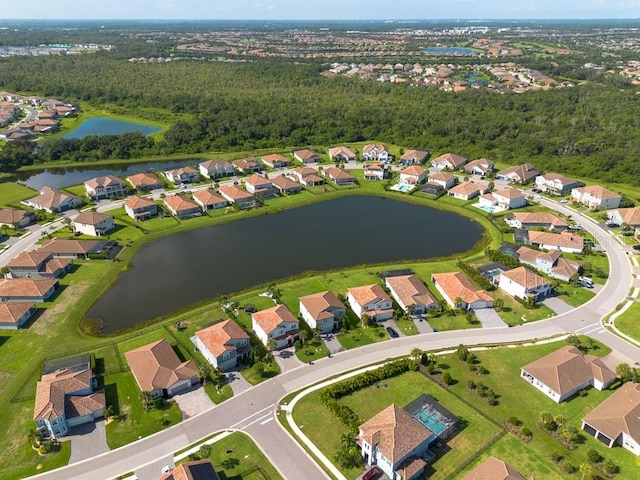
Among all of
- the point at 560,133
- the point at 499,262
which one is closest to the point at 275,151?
the point at 499,262

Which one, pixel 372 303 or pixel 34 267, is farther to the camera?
pixel 34 267

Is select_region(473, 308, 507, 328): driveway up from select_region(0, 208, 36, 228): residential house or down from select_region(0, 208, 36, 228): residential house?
down

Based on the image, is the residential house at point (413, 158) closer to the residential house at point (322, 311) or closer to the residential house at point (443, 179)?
the residential house at point (443, 179)

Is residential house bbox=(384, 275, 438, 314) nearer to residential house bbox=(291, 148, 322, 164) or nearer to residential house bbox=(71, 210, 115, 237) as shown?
residential house bbox=(71, 210, 115, 237)

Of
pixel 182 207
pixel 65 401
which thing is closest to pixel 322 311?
pixel 65 401

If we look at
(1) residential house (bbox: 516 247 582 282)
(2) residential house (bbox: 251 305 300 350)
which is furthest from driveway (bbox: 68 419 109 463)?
(1) residential house (bbox: 516 247 582 282)

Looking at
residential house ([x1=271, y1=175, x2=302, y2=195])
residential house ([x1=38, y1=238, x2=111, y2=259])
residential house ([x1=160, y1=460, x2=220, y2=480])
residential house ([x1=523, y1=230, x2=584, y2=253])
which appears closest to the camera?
residential house ([x1=160, y1=460, x2=220, y2=480])

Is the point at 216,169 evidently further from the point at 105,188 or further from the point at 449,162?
the point at 449,162
